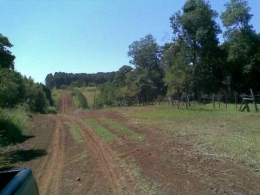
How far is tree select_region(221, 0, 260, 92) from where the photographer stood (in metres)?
41.7

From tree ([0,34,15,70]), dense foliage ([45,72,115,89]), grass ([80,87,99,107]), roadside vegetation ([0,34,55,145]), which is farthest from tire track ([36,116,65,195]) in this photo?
dense foliage ([45,72,115,89])

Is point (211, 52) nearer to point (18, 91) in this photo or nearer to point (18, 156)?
point (18, 91)

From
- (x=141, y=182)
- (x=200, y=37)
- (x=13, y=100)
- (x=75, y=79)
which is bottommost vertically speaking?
(x=141, y=182)

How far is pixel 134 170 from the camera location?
29.0 feet

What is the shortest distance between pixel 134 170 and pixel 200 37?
35455mm

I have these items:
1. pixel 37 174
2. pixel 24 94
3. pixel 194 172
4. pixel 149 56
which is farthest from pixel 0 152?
pixel 149 56

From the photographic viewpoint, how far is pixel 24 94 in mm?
37844

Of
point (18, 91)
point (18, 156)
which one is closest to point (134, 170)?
point (18, 156)

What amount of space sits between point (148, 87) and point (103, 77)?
83554 millimetres

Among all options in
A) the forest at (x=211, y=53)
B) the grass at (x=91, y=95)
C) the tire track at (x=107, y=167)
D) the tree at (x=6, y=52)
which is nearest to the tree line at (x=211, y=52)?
the forest at (x=211, y=53)

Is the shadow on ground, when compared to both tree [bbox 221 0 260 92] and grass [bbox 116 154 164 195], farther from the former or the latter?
tree [bbox 221 0 260 92]

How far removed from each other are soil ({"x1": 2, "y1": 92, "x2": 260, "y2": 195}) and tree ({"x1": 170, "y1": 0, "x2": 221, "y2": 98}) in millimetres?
31555

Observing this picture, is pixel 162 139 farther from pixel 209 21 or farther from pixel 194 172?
pixel 209 21

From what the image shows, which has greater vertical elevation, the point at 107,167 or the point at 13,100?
the point at 13,100
